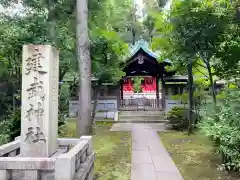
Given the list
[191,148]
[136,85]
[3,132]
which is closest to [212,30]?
[191,148]

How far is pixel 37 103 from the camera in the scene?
4.32 meters

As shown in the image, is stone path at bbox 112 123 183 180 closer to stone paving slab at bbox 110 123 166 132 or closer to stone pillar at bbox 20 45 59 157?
stone pillar at bbox 20 45 59 157

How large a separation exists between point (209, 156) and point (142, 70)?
11441 millimetres

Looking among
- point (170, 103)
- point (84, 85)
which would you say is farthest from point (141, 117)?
point (84, 85)

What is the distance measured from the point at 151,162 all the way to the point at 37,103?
3676mm

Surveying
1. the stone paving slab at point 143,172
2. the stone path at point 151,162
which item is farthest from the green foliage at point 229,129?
the stone paving slab at point 143,172

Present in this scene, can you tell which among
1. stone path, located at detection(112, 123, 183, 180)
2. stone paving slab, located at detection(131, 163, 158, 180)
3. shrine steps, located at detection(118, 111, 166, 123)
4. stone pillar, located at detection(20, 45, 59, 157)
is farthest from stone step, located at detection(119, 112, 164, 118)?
stone pillar, located at detection(20, 45, 59, 157)

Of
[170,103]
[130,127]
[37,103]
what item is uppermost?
[37,103]

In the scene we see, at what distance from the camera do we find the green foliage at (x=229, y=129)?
16.8 feet

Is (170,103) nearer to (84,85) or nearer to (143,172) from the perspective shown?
(84,85)

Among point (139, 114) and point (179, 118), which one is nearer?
point (179, 118)

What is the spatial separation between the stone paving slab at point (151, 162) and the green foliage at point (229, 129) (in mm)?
1153

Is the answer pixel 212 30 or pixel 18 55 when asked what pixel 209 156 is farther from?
pixel 18 55

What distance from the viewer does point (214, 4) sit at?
27.7 feet
